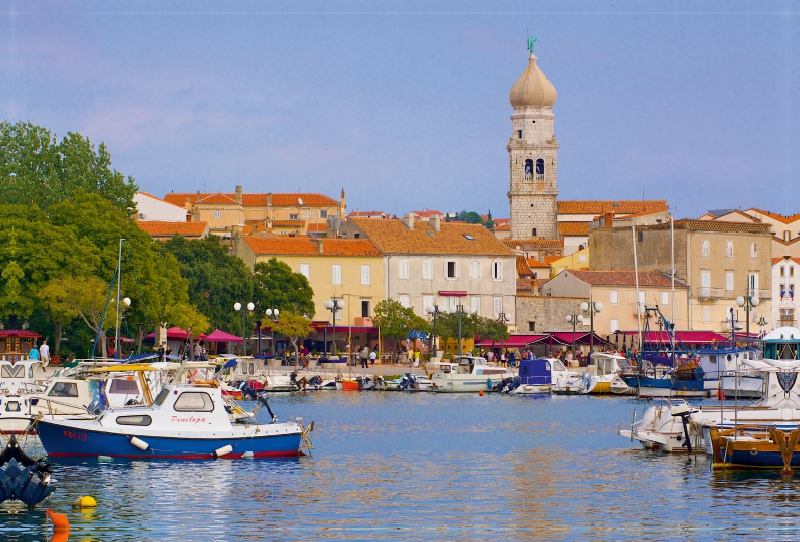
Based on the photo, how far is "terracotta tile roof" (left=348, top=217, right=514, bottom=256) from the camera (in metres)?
95.9

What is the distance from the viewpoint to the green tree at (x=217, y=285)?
85562 mm

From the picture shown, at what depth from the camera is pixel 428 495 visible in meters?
31.4

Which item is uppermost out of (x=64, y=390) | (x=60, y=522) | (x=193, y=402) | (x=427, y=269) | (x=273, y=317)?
(x=427, y=269)

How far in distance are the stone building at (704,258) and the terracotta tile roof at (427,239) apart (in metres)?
12.4

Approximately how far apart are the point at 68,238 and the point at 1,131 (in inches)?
557

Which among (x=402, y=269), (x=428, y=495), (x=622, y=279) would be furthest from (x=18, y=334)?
(x=622, y=279)

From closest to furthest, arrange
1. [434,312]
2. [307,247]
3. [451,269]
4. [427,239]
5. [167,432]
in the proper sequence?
[167,432]
[434,312]
[307,247]
[451,269]
[427,239]

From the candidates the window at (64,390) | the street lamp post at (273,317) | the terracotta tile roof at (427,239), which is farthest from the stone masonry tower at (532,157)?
the window at (64,390)

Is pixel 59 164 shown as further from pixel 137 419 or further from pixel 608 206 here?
pixel 608 206

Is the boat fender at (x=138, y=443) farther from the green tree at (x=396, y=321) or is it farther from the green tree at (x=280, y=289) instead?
the green tree at (x=396, y=321)

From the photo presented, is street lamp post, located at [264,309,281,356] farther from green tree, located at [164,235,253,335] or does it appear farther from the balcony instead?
the balcony

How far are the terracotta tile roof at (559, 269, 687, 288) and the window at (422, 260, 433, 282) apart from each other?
11.2 metres

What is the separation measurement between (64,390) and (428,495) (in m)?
14.3

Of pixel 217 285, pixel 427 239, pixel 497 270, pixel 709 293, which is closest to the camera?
pixel 217 285
